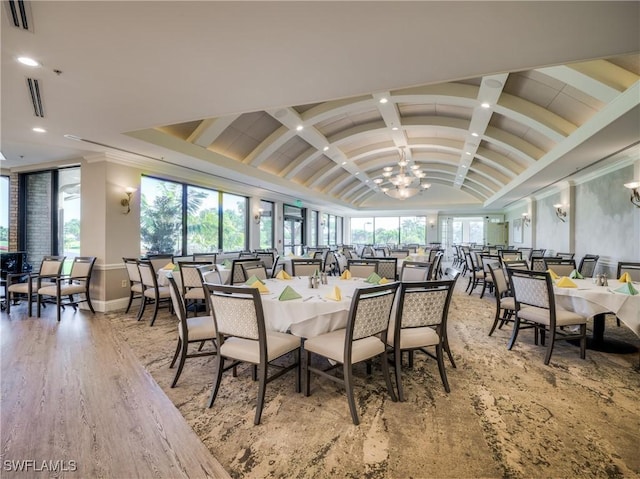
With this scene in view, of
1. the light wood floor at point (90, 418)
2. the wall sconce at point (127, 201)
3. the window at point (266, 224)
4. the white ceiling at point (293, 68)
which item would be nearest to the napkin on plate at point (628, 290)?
the white ceiling at point (293, 68)

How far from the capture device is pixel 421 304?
8.08ft

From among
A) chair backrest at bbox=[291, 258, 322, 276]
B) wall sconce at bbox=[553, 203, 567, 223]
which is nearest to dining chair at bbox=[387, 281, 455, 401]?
chair backrest at bbox=[291, 258, 322, 276]

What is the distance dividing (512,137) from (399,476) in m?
6.92

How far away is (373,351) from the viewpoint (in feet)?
7.75

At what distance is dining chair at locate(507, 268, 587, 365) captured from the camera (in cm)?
315

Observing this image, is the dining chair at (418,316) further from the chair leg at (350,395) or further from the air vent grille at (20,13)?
the air vent grille at (20,13)

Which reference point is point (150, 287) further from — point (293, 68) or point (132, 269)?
point (293, 68)

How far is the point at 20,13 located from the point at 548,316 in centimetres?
497

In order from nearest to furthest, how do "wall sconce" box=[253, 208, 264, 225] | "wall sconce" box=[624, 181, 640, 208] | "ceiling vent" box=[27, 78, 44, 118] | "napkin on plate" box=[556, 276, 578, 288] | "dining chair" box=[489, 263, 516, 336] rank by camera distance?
"ceiling vent" box=[27, 78, 44, 118] → "napkin on plate" box=[556, 276, 578, 288] → "dining chair" box=[489, 263, 516, 336] → "wall sconce" box=[624, 181, 640, 208] → "wall sconce" box=[253, 208, 264, 225]

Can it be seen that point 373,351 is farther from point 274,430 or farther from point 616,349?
point 616,349

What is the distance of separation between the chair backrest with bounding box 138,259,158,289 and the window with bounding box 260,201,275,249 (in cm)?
484

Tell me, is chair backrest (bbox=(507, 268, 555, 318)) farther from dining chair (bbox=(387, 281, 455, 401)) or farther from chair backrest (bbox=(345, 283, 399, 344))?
chair backrest (bbox=(345, 283, 399, 344))

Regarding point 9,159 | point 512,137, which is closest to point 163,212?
point 9,159

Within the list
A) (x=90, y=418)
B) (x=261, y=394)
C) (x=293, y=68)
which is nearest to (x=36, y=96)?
(x=293, y=68)
